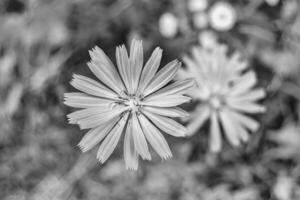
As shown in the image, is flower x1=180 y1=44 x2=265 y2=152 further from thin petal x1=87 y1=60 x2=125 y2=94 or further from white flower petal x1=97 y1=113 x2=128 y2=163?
white flower petal x1=97 y1=113 x2=128 y2=163

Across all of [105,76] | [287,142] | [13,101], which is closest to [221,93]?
[287,142]

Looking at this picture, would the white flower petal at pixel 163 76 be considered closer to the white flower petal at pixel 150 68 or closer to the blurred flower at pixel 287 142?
the white flower petal at pixel 150 68

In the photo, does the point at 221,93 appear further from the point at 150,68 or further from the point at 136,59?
the point at 136,59

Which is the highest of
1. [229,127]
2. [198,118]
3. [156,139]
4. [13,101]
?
[13,101]

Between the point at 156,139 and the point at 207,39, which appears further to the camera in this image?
the point at 207,39

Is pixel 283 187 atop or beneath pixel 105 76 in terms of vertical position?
beneath

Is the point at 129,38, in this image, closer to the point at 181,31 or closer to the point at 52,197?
the point at 181,31
